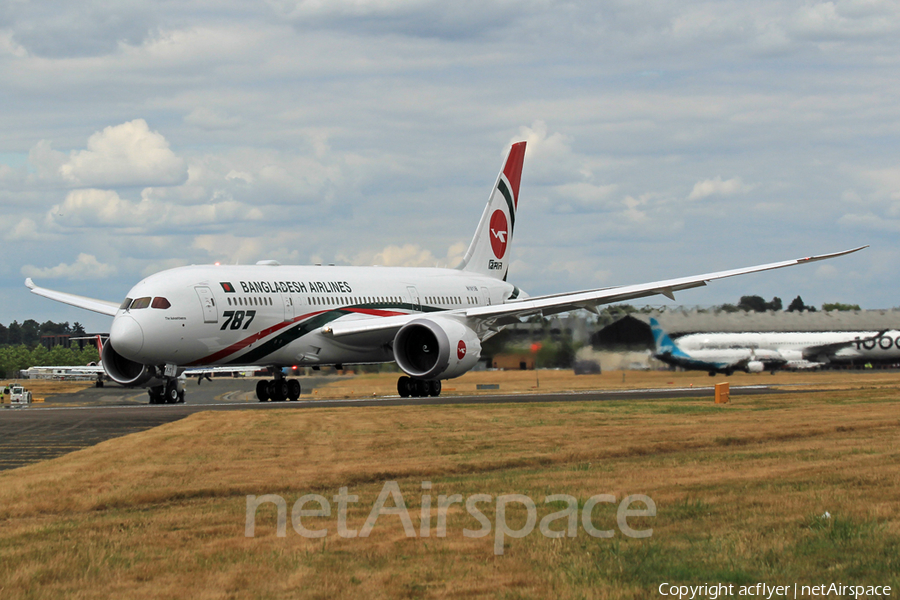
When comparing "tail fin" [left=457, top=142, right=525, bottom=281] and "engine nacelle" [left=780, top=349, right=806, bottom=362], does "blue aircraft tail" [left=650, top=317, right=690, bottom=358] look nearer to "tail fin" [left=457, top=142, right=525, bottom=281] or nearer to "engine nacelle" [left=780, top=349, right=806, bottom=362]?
"tail fin" [left=457, top=142, right=525, bottom=281]

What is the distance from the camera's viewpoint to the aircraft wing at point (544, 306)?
110 ft

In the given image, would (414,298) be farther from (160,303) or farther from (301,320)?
(160,303)

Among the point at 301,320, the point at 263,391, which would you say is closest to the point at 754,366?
the point at 263,391

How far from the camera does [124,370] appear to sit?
33.9m

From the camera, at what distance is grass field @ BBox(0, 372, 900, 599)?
7305 mm

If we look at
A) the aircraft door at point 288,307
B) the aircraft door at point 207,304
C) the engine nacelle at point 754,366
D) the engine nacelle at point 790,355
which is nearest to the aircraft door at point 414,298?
the aircraft door at point 288,307

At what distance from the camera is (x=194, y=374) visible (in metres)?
90.1

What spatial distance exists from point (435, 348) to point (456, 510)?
73.9 feet

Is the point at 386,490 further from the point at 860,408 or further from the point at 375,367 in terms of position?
the point at 375,367

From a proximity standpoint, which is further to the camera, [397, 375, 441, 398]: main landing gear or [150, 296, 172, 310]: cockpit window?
[397, 375, 441, 398]: main landing gear

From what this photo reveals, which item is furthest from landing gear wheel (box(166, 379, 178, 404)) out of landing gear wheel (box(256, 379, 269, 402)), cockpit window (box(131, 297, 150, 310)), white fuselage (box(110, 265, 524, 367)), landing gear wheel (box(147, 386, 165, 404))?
cockpit window (box(131, 297, 150, 310))

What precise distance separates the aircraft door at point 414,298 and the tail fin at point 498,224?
5538 mm

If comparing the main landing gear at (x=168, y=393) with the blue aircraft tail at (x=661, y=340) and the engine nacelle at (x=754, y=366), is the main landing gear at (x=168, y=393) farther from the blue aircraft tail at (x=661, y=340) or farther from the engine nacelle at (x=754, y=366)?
the engine nacelle at (x=754, y=366)

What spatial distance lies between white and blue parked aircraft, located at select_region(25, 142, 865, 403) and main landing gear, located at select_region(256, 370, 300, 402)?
0.03 meters
